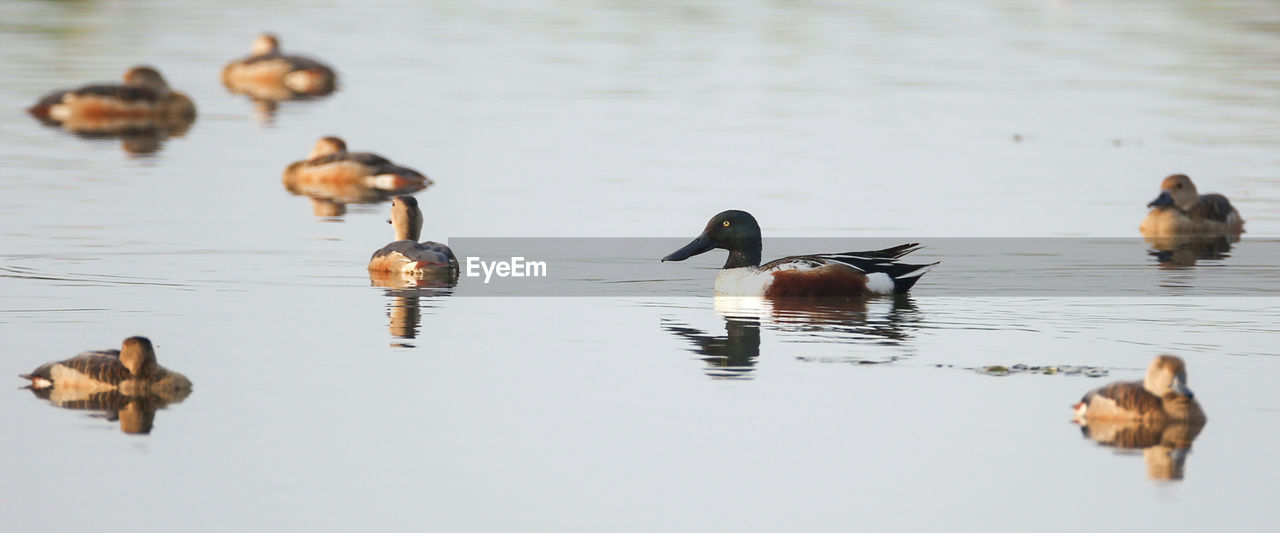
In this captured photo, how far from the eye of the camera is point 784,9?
51750mm

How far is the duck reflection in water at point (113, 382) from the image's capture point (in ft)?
36.1

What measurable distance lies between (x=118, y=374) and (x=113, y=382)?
0.06 meters

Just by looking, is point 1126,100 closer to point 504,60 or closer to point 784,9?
point 504,60

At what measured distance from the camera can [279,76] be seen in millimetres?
34094

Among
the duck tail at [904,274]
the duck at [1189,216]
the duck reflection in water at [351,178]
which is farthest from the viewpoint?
the duck reflection in water at [351,178]

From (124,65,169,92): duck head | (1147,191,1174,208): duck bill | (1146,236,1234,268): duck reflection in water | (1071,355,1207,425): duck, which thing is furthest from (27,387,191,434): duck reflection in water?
(124,65,169,92): duck head

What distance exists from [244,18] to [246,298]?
36373 mm

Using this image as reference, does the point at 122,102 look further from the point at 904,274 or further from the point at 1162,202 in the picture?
the point at 904,274

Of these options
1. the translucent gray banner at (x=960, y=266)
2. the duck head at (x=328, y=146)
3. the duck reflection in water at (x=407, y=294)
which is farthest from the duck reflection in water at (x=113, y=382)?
the duck head at (x=328, y=146)

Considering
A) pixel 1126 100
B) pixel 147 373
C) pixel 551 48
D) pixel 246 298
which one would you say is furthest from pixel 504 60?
pixel 147 373

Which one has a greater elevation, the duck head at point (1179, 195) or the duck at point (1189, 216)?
the duck head at point (1179, 195)

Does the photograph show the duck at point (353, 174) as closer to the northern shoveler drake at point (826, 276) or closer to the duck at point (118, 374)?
the northern shoveler drake at point (826, 276)

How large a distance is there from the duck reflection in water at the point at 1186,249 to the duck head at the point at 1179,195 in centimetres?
39

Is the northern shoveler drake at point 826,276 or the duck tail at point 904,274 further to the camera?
the duck tail at point 904,274
